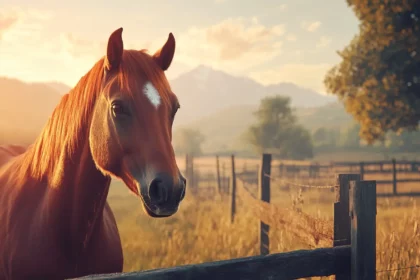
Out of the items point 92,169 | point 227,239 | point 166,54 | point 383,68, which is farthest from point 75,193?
point 383,68

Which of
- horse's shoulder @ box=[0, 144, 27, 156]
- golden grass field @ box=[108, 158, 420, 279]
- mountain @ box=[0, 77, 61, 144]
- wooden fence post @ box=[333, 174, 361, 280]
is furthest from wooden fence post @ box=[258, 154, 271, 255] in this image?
mountain @ box=[0, 77, 61, 144]

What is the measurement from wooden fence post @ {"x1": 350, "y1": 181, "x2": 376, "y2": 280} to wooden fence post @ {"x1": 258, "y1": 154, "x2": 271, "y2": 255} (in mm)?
4739

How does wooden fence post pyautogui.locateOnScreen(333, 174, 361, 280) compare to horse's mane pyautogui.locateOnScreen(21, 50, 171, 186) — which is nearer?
horse's mane pyautogui.locateOnScreen(21, 50, 171, 186)

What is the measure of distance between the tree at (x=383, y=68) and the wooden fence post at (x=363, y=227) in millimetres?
15219

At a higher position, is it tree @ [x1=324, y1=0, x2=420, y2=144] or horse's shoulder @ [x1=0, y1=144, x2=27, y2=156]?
tree @ [x1=324, y1=0, x2=420, y2=144]

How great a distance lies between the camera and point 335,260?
3154 mm

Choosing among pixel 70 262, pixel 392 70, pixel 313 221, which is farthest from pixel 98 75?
pixel 392 70

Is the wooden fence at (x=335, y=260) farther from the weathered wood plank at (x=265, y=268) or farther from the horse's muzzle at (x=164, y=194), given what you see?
the horse's muzzle at (x=164, y=194)

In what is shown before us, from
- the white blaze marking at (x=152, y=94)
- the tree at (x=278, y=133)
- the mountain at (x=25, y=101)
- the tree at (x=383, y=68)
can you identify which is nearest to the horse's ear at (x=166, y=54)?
the white blaze marking at (x=152, y=94)

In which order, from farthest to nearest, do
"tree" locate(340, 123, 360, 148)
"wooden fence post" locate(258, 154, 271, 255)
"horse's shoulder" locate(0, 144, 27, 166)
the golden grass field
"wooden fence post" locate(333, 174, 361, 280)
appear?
"tree" locate(340, 123, 360, 148) < "wooden fence post" locate(258, 154, 271, 255) < the golden grass field < "horse's shoulder" locate(0, 144, 27, 166) < "wooden fence post" locate(333, 174, 361, 280)

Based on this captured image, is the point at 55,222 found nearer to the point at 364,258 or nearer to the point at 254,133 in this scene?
the point at 364,258

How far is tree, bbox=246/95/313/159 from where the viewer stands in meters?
54.2

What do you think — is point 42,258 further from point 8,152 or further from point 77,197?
point 8,152

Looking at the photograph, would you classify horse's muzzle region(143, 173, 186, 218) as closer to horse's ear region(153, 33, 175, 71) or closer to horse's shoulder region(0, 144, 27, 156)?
horse's ear region(153, 33, 175, 71)
